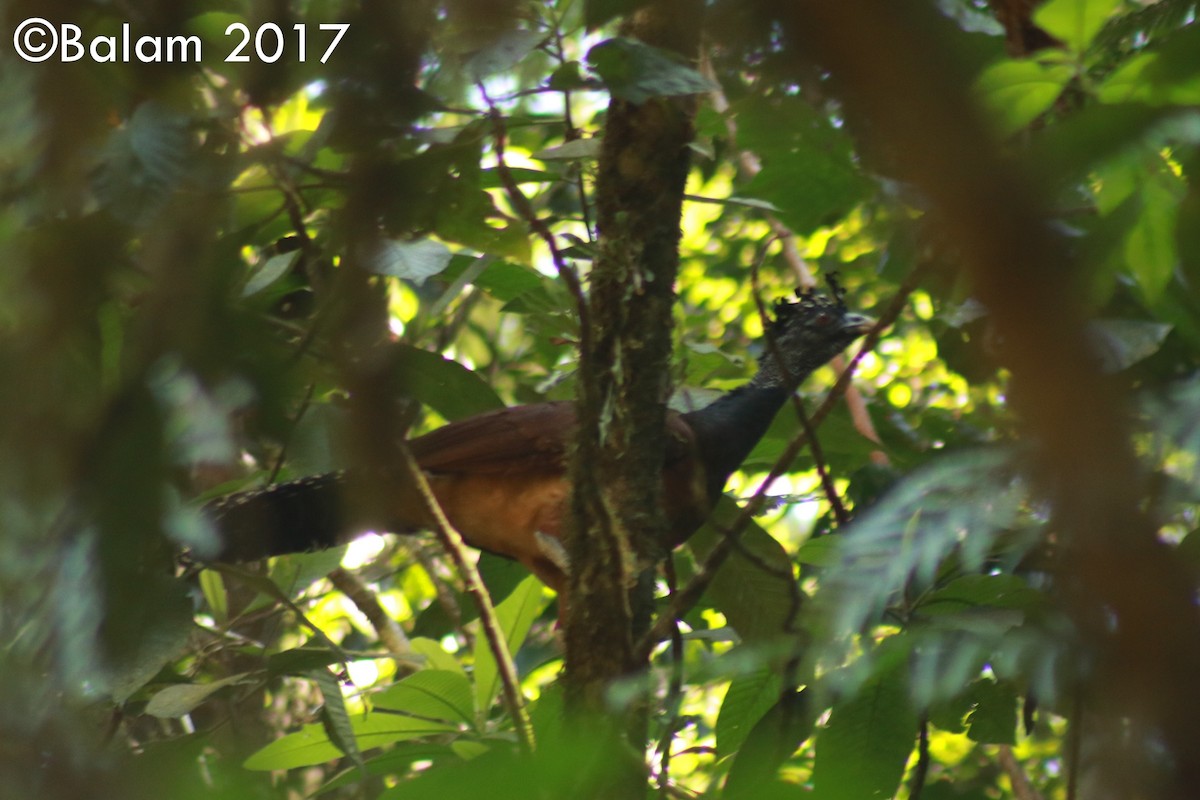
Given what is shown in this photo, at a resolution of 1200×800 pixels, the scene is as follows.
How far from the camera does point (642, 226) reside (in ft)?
6.93

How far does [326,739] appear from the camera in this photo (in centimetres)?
221

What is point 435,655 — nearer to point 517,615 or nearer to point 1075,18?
point 517,615

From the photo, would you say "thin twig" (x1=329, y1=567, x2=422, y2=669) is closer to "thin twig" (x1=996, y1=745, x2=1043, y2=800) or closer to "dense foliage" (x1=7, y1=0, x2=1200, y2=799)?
"dense foliage" (x1=7, y1=0, x2=1200, y2=799)

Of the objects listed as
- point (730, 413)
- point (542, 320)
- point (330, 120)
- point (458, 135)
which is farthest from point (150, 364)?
point (730, 413)

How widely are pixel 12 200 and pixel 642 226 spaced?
114 centimetres

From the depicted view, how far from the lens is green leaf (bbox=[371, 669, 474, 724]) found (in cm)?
218

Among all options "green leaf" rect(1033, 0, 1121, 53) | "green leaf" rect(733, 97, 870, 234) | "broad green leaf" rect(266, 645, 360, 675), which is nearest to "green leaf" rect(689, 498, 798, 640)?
"green leaf" rect(733, 97, 870, 234)

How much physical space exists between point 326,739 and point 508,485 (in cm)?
115

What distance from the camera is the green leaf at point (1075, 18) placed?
1.35 meters

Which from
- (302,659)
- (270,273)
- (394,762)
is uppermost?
(270,273)

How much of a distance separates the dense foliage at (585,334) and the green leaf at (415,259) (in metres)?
0.01

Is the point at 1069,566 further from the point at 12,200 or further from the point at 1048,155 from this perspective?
the point at 12,200

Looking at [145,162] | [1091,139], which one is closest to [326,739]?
[145,162]

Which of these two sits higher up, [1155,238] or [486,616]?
[1155,238]
